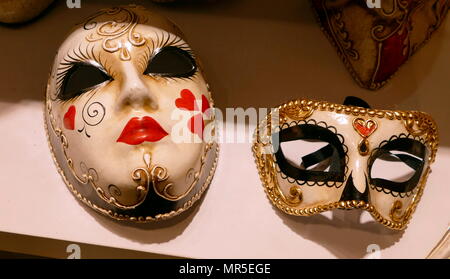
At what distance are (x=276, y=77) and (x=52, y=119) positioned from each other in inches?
14.2

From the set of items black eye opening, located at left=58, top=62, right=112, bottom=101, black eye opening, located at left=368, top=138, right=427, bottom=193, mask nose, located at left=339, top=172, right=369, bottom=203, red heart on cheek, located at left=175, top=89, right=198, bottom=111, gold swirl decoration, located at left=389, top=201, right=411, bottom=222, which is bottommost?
gold swirl decoration, located at left=389, top=201, right=411, bottom=222

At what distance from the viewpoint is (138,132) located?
0.70 meters

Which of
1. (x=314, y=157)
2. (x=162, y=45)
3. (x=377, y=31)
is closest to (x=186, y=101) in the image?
(x=162, y=45)

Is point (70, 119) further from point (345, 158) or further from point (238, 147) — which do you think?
point (345, 158)

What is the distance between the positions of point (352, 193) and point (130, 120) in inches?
12.1

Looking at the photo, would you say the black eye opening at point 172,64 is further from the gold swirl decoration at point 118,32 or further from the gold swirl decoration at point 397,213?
the gold swirl decoration at point 397,213

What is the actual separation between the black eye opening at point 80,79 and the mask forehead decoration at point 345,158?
0.25m

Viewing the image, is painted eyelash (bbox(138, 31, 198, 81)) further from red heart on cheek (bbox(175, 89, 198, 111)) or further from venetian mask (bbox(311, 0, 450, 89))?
venetian mask (bbox(311, 0, 450, 89))

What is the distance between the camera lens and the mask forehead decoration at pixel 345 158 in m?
0.74

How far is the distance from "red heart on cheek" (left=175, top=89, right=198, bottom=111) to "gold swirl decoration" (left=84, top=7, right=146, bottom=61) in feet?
0.28

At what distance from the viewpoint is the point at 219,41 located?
0.94 metres

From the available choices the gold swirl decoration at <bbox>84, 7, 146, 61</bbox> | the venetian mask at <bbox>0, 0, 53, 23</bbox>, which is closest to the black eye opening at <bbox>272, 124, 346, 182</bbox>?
the gold swirl decoration at <bbox>84, 7, 146, 61</bbox>

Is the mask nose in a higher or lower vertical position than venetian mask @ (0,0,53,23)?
lower

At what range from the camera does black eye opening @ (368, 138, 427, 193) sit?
0.75 metres
